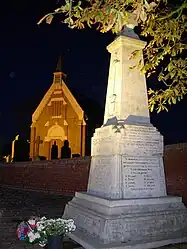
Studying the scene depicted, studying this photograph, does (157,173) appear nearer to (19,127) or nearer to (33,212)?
(33,212)

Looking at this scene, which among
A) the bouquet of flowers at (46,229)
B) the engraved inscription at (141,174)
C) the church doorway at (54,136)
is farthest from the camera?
the church doorway at (54,136)

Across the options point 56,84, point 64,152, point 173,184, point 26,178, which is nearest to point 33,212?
point 173,184

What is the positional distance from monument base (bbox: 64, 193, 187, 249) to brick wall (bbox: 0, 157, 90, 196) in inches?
321

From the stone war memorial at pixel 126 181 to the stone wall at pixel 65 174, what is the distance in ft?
10.9

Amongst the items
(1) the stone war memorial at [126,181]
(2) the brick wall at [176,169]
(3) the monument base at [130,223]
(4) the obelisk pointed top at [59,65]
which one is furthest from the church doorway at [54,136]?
(3) the monument base at [130,223]

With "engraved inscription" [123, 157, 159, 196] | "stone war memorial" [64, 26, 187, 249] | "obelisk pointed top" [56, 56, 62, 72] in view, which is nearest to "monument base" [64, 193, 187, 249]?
"stone war memorial" [64, 26, 187, 249]

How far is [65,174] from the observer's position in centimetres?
1565

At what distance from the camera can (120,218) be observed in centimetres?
511

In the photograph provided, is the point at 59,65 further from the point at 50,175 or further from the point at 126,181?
the point at 126,181

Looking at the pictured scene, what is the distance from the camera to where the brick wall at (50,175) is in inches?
570

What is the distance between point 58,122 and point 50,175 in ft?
48.7

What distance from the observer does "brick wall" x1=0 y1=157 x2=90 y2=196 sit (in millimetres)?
14477

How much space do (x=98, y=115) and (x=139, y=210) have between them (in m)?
→ 30.1

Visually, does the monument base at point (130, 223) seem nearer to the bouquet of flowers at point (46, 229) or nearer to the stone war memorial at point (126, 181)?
the stone war memorial at point (126, 181)
